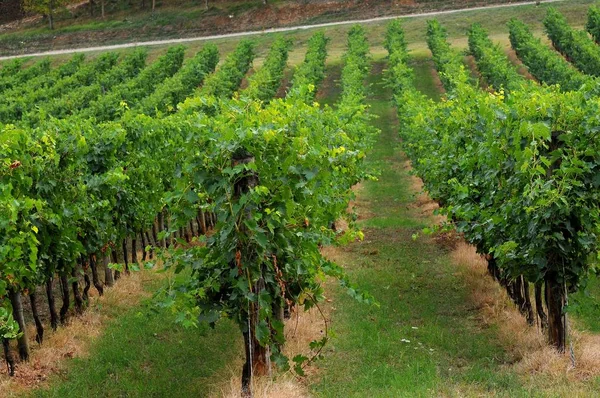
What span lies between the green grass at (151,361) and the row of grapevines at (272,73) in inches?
662

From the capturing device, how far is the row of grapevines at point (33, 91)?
3052 cm

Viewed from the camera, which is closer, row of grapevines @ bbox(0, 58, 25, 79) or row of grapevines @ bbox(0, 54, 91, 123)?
row of grapevines @ bbox(0, 54, 91, 123)

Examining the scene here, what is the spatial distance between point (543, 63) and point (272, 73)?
1182 cm

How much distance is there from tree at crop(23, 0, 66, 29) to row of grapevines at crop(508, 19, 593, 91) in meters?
37.1

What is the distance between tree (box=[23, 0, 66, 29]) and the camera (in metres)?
65.1

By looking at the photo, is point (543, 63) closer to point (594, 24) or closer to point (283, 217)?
point (594, 24)

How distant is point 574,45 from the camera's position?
38.8 meters

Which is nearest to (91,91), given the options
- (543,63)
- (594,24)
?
(543,63)

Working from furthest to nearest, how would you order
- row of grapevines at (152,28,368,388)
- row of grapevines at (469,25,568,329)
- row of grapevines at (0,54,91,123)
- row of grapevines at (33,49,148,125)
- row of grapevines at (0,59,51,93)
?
row of grapevines at (0,59,51,93) → row of grapevines at (33,49,148,125) → row of grapevines at (0,54,91,123) → row of grapevines at (469,25,568,329) → row of grapevines at (152,28,368,388)

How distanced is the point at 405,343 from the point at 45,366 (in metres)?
4.24

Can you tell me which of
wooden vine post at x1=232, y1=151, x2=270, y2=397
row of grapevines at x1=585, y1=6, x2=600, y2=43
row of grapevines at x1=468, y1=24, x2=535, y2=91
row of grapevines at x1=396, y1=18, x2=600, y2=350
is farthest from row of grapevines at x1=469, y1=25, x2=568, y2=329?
row of grapevines at x1=585, y1=6, x2=600, y2=43

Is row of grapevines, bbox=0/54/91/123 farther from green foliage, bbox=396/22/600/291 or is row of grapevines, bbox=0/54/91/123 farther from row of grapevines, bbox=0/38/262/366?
green foliage, bbox=396/22/600/291

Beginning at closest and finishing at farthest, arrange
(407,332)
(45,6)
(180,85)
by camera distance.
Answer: (407,332) < (180,85) < (45,6)

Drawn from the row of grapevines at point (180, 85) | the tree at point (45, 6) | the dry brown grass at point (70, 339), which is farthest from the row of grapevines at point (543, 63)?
the tree at point (45, 6)
